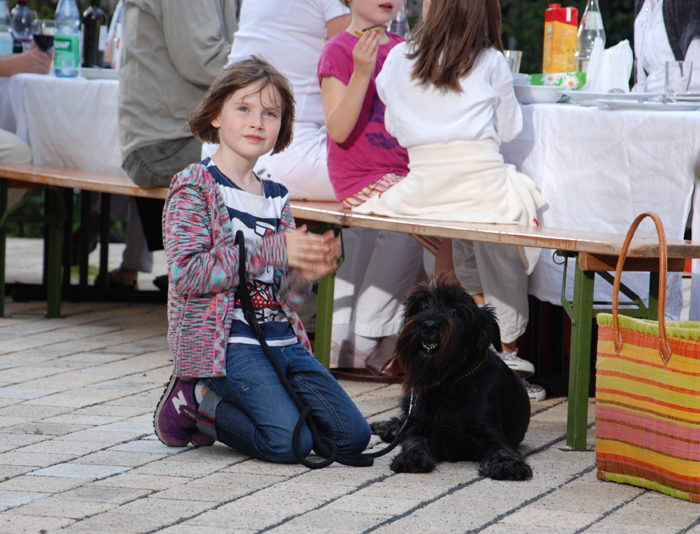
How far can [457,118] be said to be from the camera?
3557 millimetres

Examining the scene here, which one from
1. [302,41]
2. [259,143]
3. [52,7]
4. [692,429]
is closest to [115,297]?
[302,41]

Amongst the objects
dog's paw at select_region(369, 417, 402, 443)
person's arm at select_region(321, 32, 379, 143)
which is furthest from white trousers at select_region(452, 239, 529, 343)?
dog's paw at select_region(369, 417, 402, 443)

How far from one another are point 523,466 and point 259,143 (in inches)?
50.4

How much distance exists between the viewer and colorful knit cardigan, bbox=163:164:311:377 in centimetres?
279

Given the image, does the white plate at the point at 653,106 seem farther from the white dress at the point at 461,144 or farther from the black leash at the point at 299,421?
the black leash at the point at 299,421

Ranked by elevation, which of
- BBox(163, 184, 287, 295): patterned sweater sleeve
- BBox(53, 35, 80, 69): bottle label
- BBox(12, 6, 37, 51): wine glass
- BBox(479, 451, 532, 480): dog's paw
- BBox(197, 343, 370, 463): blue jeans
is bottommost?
BBox(479, 451, 532, 480): dog's paw

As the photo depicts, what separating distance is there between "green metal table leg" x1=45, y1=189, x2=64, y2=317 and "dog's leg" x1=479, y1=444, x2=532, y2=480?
11.3 ft

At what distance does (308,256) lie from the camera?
9.02ft

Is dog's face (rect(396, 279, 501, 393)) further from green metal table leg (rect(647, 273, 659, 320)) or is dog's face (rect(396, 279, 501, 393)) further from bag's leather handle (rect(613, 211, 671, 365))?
green metal table leg (rect(647, 273, 659, 320))

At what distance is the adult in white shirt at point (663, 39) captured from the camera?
3994mm

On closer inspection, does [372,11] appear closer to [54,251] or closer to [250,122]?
[250,122]

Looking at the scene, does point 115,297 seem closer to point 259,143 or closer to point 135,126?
point 135,126

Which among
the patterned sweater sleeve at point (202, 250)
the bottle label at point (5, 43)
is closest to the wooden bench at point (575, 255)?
the patterned sweater sleeve at point (202, 250)

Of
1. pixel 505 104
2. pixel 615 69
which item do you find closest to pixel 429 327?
pixel 505 104
